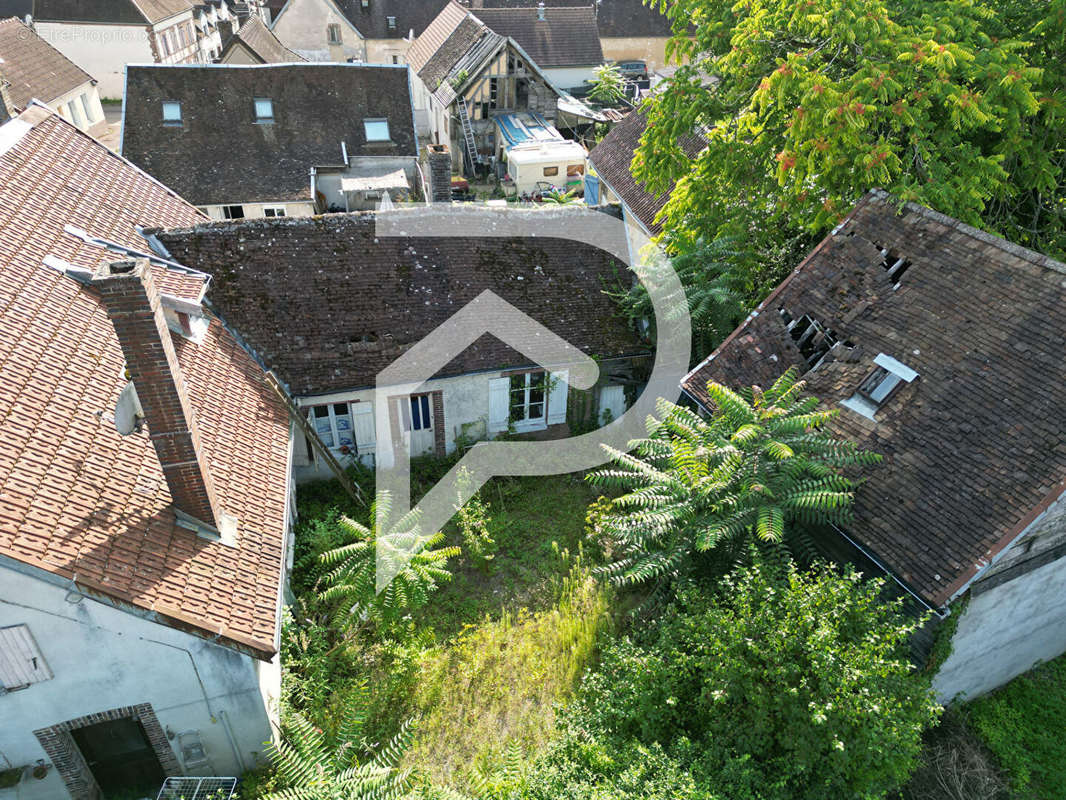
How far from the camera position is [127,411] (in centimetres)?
932

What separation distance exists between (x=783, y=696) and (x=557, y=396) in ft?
31.3

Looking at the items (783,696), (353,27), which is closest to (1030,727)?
(783,696)

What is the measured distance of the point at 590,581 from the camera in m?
13.5

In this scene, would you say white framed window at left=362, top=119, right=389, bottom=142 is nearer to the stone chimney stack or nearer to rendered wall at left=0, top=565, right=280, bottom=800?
the stone chimney stack

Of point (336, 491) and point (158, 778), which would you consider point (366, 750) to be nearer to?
point (158, 778)

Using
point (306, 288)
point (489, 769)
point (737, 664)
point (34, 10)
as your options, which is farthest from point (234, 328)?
point (34, 10)

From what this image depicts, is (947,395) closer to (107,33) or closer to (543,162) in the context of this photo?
(543,162)

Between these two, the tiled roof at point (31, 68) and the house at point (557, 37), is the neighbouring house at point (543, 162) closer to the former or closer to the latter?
the house at point (557, 37)

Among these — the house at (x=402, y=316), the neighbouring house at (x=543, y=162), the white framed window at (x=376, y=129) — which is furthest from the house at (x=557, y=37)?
the house at (x=402, y=316)

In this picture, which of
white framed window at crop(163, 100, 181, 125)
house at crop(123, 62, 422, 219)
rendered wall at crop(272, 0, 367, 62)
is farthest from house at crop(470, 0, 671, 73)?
white framed window at crop(163, 100, 181, 125)

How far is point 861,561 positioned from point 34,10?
54.9 meters

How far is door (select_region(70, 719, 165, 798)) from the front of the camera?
31.2 ft

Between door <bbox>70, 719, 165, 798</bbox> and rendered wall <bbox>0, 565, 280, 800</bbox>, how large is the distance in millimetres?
444

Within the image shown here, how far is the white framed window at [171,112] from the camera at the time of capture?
2509 centimetres
